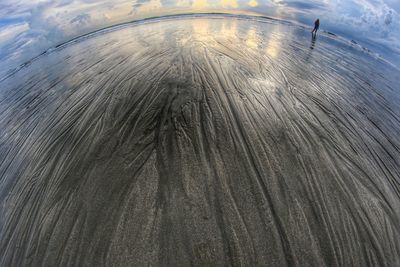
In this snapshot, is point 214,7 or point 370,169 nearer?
point 370,169

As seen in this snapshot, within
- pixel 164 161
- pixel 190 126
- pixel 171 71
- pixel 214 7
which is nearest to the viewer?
pixel 164 161

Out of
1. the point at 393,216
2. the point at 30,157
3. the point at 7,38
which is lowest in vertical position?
the point at 393,216

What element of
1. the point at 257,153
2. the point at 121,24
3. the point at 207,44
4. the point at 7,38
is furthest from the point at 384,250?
the point at 7,38

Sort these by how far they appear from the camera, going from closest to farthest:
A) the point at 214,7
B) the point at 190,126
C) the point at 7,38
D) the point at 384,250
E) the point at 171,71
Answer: the point at 384,250, the point at 190,126, the point at 171,71, the point at 7,38, the point at 214,7

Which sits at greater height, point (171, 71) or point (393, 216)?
point (171, 71)

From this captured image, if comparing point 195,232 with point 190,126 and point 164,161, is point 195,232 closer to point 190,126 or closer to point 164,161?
point 164,161

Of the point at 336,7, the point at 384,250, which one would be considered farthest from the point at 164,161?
the point at 336,7

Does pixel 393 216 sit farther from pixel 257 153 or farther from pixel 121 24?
pixel 121 24
